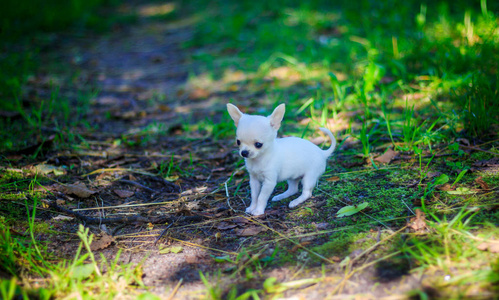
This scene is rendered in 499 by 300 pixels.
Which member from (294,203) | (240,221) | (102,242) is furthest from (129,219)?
Result: (294,203)

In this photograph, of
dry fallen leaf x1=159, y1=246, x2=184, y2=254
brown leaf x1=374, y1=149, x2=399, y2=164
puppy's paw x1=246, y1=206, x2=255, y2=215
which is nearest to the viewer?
dry fallen leaf x1=159, y1=246, x2=184, y2=254

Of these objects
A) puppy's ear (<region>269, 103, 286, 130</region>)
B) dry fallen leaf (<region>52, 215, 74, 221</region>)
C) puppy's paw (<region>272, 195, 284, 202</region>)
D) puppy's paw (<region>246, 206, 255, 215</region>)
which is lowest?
puppy's paw (<region>272, 195, 284, 202</region>)

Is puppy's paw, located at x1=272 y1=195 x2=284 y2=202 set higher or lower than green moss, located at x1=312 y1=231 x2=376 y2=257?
lower

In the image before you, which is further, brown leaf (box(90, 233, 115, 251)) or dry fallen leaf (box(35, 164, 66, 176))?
dry fallen leaf (box(35, 164, 66, 176))

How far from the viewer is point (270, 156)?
9.00 feet

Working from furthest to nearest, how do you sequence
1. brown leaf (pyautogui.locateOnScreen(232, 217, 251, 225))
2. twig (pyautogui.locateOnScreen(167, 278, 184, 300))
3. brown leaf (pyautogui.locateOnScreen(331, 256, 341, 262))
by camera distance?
brown leaf (pyautogui.locateOnScreen(232, 217, 251, 225)) < brown leaf (pyautogui.locateOnScreen(331, 256, 341, 262)) < twig (pyautogui.locateOnScreen(167, 278, 184, 300))

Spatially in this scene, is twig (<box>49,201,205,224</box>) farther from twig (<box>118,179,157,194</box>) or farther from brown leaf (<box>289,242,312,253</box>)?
brown leaf (<box>289,242,312,253</box>)

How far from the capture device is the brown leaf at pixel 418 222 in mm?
2295

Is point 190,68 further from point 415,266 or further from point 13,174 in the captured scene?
point 415,266

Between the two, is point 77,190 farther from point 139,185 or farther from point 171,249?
point 171,249

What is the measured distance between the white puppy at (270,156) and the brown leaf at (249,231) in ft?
0.56

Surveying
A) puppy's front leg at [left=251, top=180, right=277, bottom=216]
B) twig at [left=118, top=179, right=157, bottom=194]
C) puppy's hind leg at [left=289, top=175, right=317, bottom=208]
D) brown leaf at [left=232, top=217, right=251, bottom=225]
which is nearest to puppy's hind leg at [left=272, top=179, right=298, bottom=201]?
puppy's hind leg at [left=289, top=175, right=317, bottom=208]

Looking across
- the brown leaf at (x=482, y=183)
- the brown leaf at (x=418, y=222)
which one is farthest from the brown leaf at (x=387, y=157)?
the brown leaf at (x=418, y=222)

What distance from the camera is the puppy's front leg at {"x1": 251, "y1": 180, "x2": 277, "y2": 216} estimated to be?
276 cm
